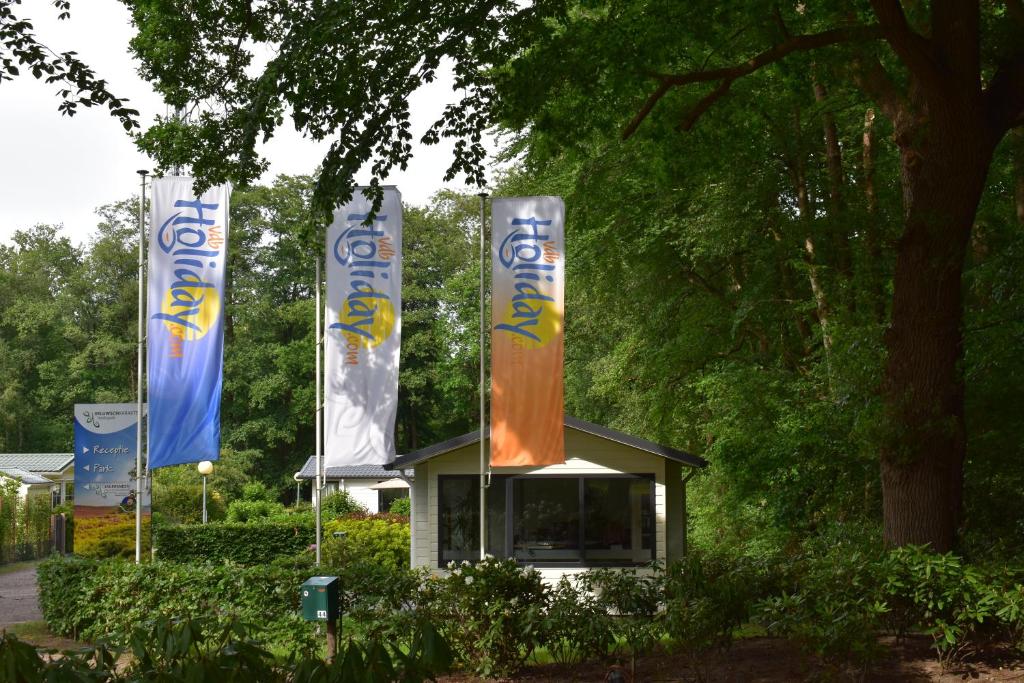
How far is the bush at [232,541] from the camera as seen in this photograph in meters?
24.6

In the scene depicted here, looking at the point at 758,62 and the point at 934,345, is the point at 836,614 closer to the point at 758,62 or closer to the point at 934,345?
the point at 934,345

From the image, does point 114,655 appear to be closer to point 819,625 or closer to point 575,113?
point 819,625

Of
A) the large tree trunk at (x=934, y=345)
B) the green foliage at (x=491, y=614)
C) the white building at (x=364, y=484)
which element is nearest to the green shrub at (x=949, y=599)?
the large tree trunk at (x=934, y=345)

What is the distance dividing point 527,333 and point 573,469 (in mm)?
3923

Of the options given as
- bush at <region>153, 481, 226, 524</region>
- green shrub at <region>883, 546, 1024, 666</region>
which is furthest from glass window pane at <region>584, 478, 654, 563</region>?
bush at <region>153, 481, 226, 524</region>

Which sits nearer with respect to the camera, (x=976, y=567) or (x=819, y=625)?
(x=819, y=625)

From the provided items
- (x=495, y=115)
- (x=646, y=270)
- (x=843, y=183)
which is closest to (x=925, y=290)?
(x=495, y=115)

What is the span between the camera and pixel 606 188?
17875 mm

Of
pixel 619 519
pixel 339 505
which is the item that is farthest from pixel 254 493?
pixel 619 519

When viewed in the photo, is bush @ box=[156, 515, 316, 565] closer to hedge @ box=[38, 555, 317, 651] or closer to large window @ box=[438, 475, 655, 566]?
large window @ box=[438, 475, 655, 566]

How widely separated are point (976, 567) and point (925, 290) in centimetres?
251

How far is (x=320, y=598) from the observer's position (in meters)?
8.25

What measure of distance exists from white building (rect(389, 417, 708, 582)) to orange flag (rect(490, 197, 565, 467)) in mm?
3052

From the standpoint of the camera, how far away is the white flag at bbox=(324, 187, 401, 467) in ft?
49.3
